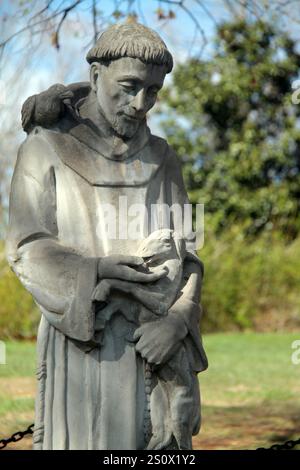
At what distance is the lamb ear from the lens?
413cm

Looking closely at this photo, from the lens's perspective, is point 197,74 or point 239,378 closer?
point 239,378

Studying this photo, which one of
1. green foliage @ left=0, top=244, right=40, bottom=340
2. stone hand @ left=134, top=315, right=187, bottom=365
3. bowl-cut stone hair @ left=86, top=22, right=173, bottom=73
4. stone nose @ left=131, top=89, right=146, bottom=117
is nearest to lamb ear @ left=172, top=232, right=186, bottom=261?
stone hand @ left=134, top=315, right=187, bottom=365

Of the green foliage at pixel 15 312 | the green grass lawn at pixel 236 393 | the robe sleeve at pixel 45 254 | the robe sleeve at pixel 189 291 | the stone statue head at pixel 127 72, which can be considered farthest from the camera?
the green foliage at pixel 15 312

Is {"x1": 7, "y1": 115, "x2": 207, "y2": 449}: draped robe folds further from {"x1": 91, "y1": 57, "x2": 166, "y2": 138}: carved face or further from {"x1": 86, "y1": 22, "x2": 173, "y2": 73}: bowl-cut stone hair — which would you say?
{"x1": 86, "y1": 22, "x2": 173, "y2": 73}: bowl-cut stone hair

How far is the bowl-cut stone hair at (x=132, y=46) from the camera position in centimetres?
395

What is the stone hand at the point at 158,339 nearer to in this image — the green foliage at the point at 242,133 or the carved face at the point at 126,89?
the carved face at the point at 126,89

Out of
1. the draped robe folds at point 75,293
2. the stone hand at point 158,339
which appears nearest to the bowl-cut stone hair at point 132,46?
the draped robe folds at point 75,293

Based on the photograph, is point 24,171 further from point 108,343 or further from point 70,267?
point 108,343

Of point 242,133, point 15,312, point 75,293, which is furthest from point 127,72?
point 242,133

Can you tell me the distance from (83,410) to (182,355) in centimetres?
52

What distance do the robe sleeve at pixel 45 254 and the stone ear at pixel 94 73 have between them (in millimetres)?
343

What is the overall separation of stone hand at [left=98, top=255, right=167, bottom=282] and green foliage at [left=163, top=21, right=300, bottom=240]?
14.4m
